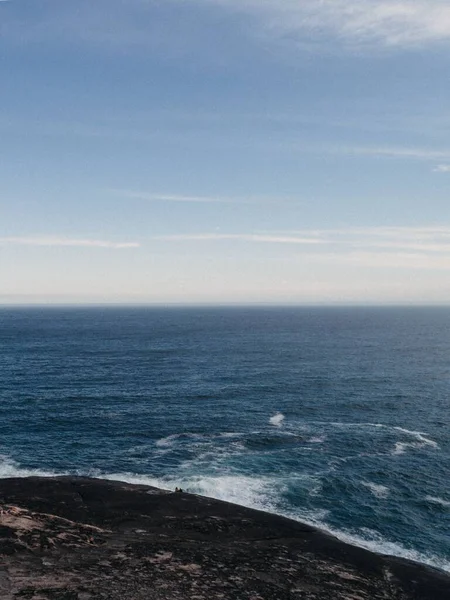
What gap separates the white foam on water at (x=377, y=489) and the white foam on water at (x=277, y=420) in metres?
25.9

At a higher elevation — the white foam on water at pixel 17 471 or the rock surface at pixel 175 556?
the rock surface at pixel 175 556

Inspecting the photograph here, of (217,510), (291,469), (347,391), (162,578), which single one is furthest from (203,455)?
(347,391)

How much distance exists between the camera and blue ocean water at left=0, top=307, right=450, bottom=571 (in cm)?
5850

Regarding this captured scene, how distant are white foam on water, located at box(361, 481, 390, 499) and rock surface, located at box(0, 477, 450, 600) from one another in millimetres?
17093

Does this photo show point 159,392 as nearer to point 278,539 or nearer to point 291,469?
point 291,469

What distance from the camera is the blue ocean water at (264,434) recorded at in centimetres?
5850

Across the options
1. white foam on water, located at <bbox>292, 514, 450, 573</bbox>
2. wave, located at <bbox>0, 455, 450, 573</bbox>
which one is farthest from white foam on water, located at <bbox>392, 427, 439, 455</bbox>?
white foam on water, located at <bbox>292, 514, 450, 573</bbox>

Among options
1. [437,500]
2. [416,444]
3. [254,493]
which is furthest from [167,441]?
[416,444]

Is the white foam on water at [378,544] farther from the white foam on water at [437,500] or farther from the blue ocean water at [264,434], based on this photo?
the white foam on water at [437,500]

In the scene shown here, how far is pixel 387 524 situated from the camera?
5466 cm

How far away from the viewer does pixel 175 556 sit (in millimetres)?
40000

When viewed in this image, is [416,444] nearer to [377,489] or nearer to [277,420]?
[377,489]

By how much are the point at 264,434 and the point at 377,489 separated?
79.3 feet

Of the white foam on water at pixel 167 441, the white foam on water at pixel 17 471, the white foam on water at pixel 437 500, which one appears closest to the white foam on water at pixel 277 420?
the white foam on water at pixel 167 441
